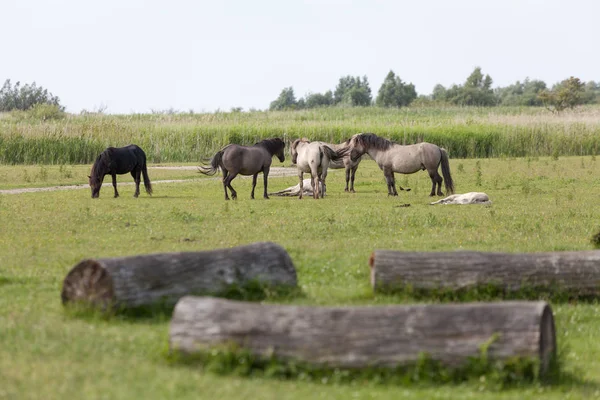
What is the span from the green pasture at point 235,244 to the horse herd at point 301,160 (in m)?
0.67

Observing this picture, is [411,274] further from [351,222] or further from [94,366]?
[351,222]

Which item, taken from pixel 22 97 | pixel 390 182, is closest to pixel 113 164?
pixel 390 182

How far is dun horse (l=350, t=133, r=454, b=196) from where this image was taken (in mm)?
24014

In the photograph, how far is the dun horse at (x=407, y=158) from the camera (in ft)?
78.8

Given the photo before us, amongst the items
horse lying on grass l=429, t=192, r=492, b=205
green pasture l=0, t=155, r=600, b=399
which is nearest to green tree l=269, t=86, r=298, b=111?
green pasture l=0, t=155, r=600, b=399

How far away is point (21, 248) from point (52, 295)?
3.97 meters

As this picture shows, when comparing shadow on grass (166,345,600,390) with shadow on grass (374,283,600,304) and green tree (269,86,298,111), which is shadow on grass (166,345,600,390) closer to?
shadow on grass (374,283,600,304)

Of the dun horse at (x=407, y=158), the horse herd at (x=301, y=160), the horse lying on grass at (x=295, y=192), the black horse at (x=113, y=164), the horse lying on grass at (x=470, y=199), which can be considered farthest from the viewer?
the horse lying on grass at (x=295, y=192)

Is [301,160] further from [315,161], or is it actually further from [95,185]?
[95,185]

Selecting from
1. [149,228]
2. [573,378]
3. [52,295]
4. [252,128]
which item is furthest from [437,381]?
[252,128]

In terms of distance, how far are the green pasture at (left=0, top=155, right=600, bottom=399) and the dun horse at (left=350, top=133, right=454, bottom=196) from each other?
654 millimetres

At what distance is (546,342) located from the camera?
7410 mm

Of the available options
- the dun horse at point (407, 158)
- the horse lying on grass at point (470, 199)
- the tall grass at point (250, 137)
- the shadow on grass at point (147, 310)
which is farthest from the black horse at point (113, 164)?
the tall grass at point (250, 137)

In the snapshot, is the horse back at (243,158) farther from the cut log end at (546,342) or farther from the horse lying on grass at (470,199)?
the cut log end at (546,342)
